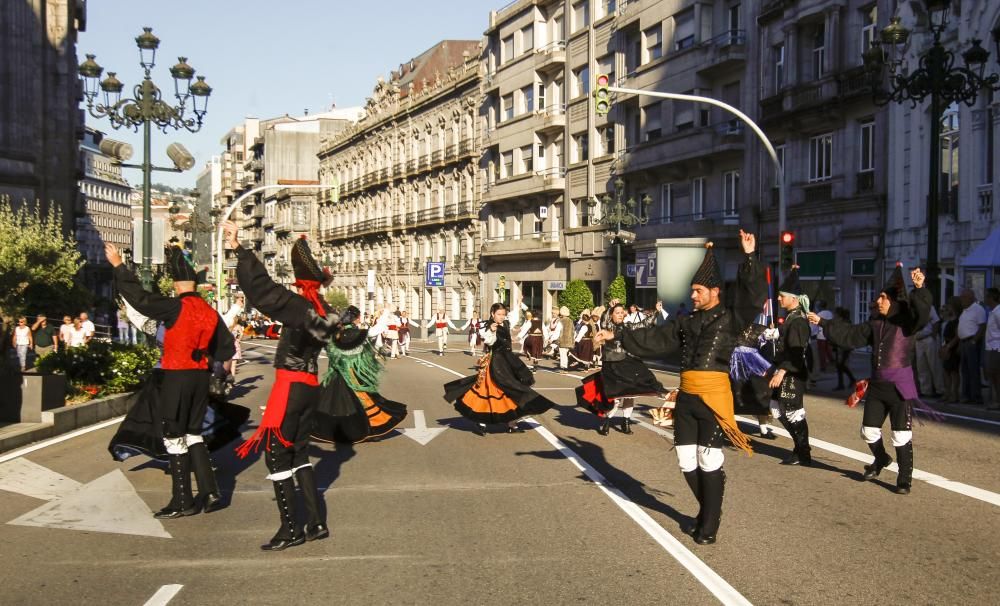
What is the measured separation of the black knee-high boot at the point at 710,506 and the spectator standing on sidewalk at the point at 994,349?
10.3 metres

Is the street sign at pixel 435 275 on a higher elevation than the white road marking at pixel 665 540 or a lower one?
higher

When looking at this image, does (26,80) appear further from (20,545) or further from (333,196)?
(20,545)

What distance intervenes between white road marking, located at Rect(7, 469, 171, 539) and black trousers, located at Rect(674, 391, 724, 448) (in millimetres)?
3826

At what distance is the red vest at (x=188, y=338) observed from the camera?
788cm

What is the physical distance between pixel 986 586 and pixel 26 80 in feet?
152

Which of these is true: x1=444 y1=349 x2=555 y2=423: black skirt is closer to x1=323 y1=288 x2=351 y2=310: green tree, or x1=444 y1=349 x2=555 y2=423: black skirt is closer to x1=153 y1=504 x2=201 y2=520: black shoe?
x1=153 y1=504 x2=201 y2=520: black shoe

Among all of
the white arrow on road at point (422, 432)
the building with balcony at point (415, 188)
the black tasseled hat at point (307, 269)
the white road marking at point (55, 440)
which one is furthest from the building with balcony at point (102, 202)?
the black tasseled hat at point (307, 269)

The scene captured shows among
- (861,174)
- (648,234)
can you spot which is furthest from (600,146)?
(861,174)

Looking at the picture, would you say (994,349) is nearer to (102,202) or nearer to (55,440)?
(55,440)

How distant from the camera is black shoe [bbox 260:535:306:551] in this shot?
21.8 feet

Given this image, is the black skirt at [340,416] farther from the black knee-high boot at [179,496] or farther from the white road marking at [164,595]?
the white road marking at [164,595]

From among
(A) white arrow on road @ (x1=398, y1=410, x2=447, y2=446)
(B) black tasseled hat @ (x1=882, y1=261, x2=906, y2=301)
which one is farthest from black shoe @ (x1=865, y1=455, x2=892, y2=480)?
(A) white arrow on road @ (x1=398, y1=410, x2=447, y2=446)

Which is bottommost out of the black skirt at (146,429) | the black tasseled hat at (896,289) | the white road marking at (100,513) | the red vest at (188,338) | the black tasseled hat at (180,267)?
the white road marking at (100,513)

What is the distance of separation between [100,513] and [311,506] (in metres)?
2.22
